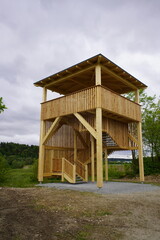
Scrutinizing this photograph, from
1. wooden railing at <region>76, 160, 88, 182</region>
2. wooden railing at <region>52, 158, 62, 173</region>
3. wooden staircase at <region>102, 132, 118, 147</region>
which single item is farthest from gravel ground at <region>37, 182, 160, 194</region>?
wooden staircase at <region>102, 132, 118, 147</region>

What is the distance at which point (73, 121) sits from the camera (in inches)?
559

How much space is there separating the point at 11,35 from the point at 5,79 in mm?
13759

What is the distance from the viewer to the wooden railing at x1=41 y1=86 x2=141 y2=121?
36.7 ft

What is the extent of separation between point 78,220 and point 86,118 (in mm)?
8933

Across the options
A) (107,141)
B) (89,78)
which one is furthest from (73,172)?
(89,78)

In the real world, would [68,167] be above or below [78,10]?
below

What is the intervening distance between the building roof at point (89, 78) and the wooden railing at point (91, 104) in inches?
61.7

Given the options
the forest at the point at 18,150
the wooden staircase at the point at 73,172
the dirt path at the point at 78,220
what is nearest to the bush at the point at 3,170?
the wooden staircase at the point at 73,172

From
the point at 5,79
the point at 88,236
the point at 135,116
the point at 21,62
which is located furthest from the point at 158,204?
the point at 5,79

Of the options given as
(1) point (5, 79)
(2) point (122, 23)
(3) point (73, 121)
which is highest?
(1) point (5, 79)

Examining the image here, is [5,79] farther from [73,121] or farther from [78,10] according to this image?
[78,10]

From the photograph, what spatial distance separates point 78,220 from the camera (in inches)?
183

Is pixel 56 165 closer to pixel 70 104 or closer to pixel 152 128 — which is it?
pixel 70 104

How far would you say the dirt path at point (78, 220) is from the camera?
371 cm
